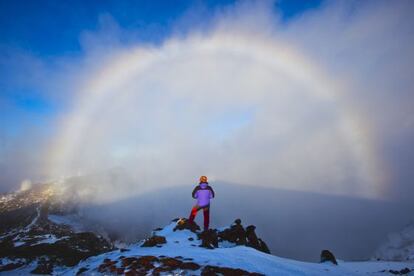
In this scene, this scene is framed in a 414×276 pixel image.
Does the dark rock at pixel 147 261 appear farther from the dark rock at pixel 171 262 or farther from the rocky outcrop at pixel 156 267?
the dark rock at pixel 171 262

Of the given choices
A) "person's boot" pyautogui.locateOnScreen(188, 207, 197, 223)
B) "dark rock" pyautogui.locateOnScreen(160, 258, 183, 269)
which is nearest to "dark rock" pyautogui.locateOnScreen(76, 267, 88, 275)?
"dark rock" pyautogui.locateOnScreen(160, 258, 183, 269)

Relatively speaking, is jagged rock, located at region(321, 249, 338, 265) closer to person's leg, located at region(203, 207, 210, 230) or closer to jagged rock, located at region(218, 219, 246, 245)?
jagged rock, located at region(218, 219, 246, 245)

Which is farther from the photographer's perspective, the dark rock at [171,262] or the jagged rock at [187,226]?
the jagged rock at [187,226]

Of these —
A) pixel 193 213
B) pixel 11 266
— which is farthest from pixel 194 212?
pixel 11 266

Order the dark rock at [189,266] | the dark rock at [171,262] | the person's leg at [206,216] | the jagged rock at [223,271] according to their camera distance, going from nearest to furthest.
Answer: the jagged rock at [223,271]
the dark rock at [189,266]
the dark rock at [171,262]
the person's leg at [206,216]

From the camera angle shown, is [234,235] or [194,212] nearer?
[194,212]

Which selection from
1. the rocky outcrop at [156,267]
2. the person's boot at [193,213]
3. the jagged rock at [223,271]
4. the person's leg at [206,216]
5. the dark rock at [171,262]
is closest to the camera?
the jagged rock at [223,271]

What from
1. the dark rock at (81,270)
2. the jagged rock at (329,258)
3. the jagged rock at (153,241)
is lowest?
the jagged rock at (329,258)

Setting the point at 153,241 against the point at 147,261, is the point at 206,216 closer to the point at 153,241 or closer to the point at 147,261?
the point at 153,241

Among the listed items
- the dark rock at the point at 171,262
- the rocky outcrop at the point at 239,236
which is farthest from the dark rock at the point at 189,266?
the rocky outcrop at the point at 239,236

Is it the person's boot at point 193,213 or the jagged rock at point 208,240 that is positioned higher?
the person's boot at point 193,213

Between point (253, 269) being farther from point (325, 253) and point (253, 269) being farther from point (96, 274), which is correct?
point (325, 253)

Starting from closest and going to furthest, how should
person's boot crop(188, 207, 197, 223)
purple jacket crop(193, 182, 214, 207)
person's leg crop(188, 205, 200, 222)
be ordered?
purple jacket crop(193, 182, 214, 207)
person's leg crop(188, 205, 200, 222)
person's boot crop(188, 207, 197, 223)

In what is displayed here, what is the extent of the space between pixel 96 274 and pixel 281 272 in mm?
9191
